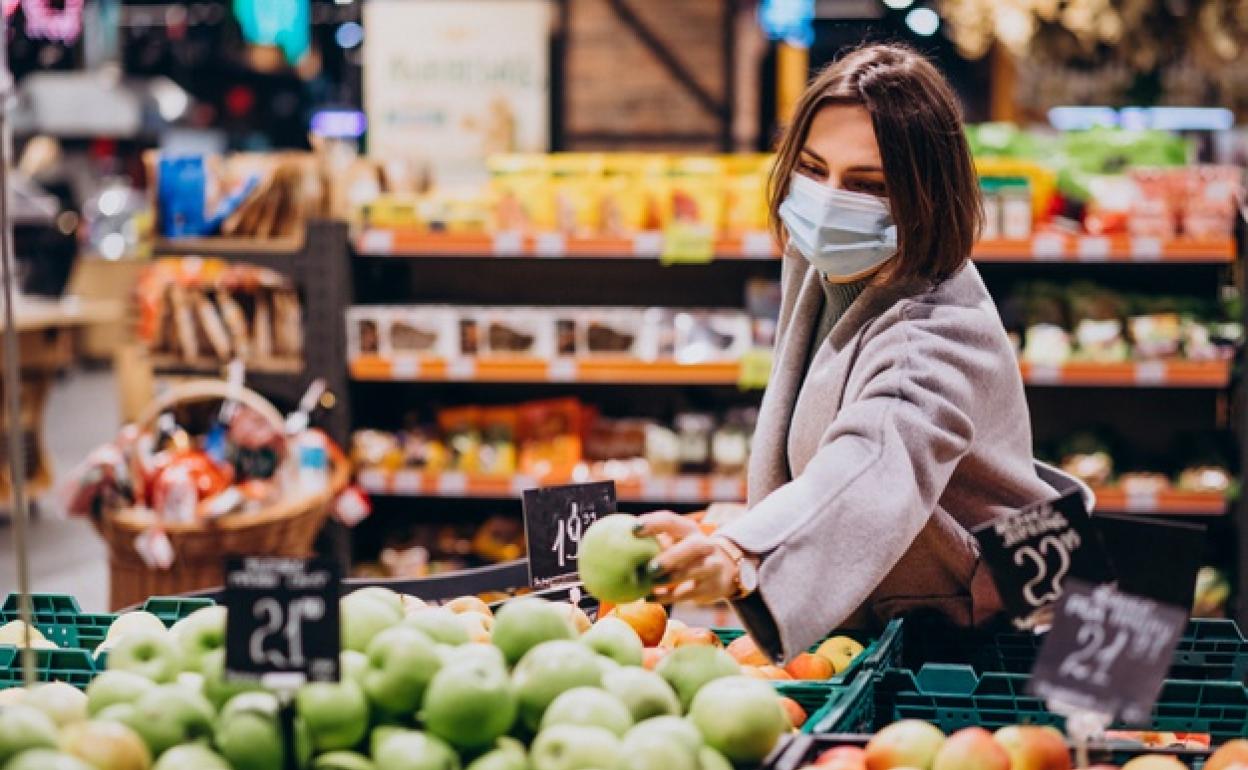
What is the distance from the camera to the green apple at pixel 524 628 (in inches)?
70.3

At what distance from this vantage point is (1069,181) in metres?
5.32

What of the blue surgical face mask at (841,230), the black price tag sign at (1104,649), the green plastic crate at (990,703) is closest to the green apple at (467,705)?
the green plastic crate at (990,703)

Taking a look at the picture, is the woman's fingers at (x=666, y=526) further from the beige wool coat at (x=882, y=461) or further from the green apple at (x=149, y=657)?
the green apple at (x=149, y=657)

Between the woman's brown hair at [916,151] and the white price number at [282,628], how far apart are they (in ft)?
3.29

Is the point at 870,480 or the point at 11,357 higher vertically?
the point at 11,357

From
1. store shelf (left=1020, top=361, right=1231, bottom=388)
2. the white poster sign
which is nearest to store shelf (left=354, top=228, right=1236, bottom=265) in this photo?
store shelf (left=1020, top=361, right=1231, bottom=388)

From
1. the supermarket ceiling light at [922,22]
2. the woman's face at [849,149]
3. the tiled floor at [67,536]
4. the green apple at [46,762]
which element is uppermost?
the supermarket ceiling light at [922,22]

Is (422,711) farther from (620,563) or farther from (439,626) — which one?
(620,563)

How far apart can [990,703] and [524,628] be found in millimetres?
604

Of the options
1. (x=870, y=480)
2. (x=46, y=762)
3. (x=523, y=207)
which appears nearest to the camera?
(x=46, y=762)

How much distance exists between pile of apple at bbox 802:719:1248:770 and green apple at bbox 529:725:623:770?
0.81 ft

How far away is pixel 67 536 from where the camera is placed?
7.62 meters

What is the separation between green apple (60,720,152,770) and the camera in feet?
4.98

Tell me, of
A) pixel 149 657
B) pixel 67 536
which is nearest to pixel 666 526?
pixel 149 657
